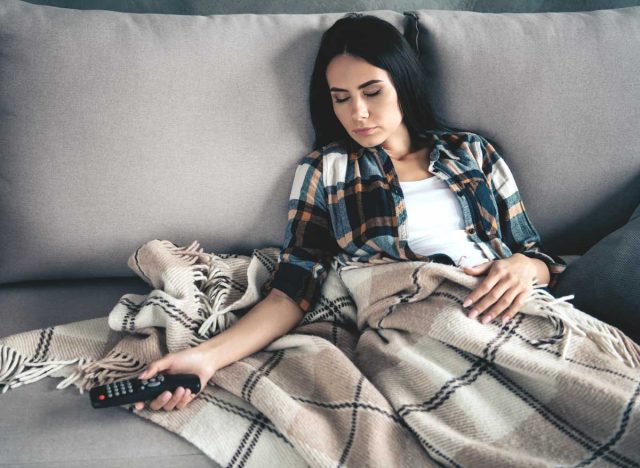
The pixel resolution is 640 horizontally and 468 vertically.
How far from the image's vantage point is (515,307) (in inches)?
34.8

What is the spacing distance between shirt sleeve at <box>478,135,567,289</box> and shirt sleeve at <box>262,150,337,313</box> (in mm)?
356

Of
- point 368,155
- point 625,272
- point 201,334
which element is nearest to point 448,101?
point 368,155

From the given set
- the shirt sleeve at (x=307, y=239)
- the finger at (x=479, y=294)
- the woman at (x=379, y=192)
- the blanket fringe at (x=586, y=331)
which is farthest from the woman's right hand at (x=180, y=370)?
the blanket fringe at (x=586, y=331)

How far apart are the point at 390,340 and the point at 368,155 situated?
1.40 feet

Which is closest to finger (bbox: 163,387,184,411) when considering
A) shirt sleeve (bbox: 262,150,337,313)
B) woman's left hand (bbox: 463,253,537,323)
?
shirt sleeve (bbox: 262,150,337,313)

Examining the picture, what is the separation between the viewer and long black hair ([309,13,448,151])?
3.43 feet

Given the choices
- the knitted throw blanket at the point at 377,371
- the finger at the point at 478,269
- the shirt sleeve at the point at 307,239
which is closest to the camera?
the knitted throw blanket at the point at 377,371

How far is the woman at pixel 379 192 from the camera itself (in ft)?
3.41

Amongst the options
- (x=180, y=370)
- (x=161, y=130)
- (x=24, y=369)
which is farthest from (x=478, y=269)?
(x=24, y=369)

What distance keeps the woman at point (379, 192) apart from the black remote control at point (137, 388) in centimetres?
16

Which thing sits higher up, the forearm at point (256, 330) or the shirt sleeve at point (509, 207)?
the shirt sleeve at point (509, 207)

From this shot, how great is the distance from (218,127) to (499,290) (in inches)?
24.5

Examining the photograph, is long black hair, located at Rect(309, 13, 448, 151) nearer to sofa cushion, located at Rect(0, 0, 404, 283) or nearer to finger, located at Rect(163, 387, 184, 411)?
sofa cushion, located at Rect(0, 0, 404, 283)

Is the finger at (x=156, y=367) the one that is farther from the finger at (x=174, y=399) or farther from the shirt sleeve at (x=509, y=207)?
the shirt sleeve at (x=509, y=207)
